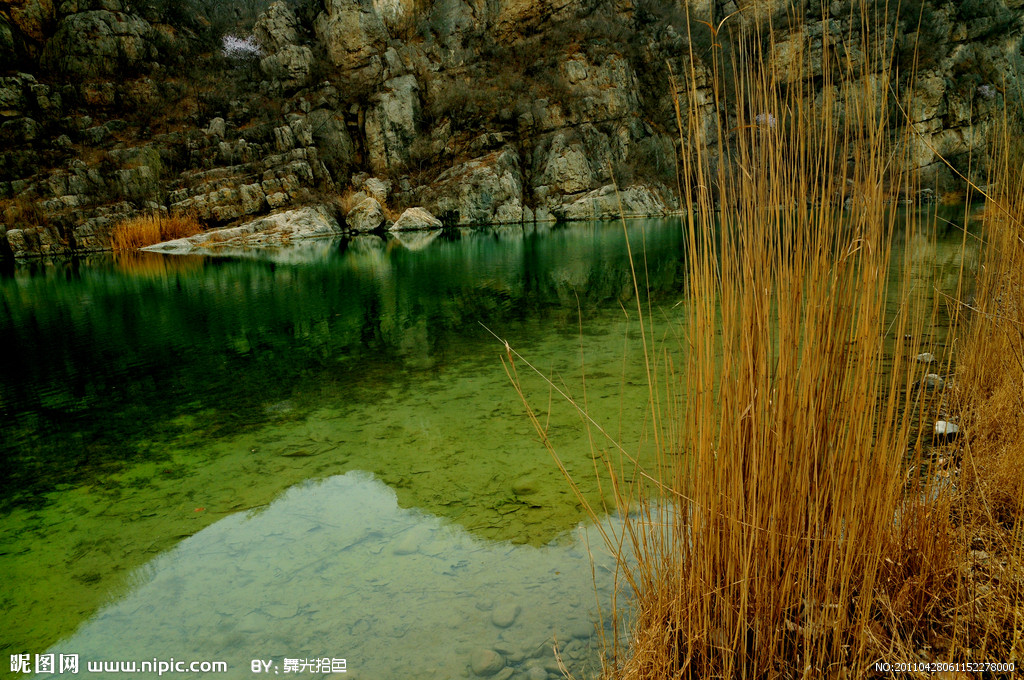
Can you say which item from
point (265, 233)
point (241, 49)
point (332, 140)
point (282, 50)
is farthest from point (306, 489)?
point (241, 49)

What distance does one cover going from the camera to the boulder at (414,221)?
2036 centimetres

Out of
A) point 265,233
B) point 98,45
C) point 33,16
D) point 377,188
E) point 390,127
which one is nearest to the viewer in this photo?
point 265,233

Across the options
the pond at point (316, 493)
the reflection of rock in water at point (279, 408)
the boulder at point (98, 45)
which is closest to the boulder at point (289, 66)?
the boulder at point (98, 45)

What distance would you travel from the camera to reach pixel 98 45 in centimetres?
2014

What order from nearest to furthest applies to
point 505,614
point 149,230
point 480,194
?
point 505,614, point 149,230, point 480,194

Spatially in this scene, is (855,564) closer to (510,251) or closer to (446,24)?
(510,251)

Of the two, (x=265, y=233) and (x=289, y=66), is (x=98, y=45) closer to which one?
(x=289, y=66)

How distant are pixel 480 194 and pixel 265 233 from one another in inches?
305

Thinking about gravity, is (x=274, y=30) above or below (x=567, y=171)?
above

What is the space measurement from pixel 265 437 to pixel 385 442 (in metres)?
0.71

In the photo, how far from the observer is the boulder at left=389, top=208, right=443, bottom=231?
66.8 feet

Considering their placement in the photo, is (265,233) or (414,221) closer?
(265,233)

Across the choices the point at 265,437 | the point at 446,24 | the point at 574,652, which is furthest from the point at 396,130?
the point at 574,652

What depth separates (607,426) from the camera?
2.80 metres
